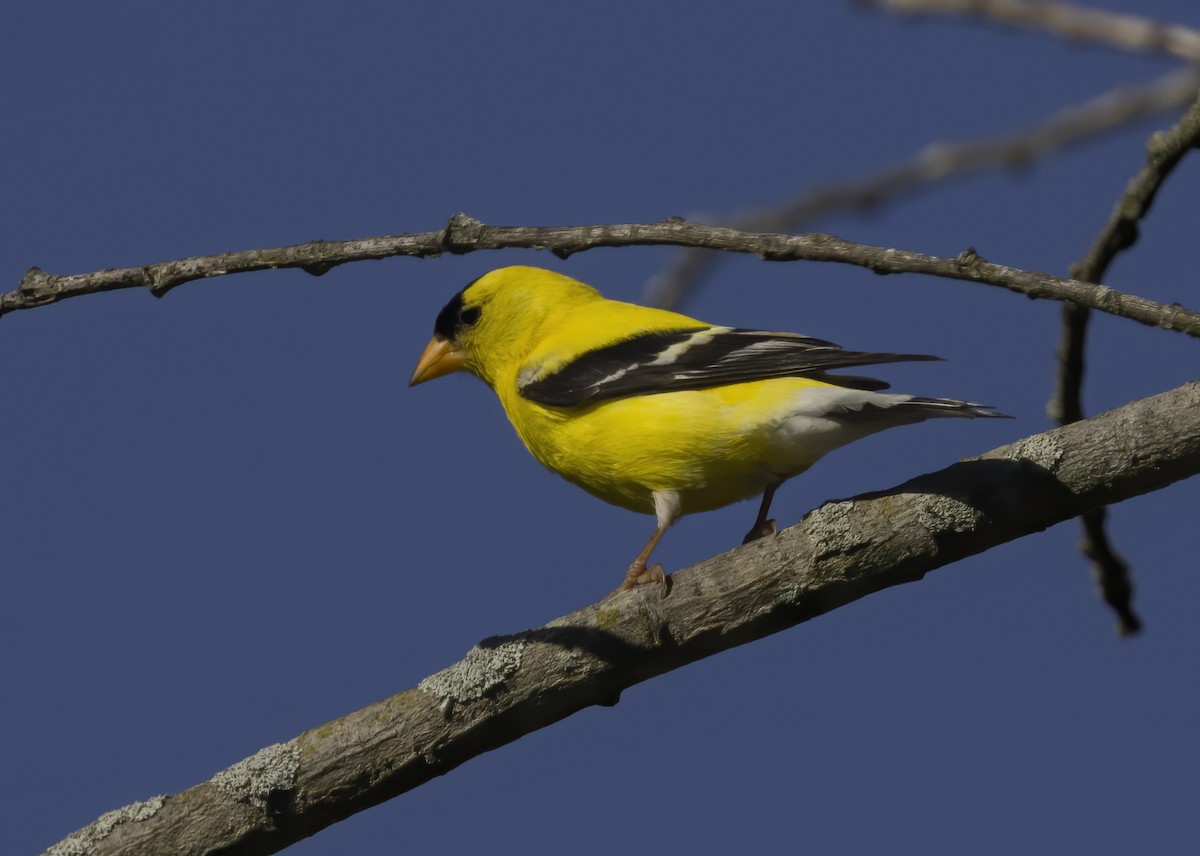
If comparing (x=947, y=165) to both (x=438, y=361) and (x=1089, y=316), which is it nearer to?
(x=1089, y=316)

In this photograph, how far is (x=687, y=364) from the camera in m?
5.46

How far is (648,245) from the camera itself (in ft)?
11.9

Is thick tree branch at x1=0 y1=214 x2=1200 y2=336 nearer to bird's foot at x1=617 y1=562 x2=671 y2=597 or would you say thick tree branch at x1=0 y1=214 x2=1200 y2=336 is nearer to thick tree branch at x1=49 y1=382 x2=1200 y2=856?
thick tree branch at x1=49 y1=382 x2=1200 y2=856

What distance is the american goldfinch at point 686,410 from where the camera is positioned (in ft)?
16.5

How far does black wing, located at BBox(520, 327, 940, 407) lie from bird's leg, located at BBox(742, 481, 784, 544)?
1.76ft

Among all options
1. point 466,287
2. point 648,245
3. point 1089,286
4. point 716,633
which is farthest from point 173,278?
point 466,287

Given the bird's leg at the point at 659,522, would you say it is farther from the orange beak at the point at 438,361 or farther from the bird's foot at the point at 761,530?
the orange beak at the point at 438,361

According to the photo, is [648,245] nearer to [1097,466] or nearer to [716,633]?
[716,633]

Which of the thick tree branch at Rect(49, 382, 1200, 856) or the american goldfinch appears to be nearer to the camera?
the thick tree branch at Rect(49, 382, 1200, 856)

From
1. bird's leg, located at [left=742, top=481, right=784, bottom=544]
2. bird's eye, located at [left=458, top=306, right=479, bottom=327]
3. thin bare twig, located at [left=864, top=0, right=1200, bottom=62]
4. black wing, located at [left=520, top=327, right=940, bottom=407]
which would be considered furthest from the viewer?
bird's eye, located at [left=458, top=306, right=479, bottom=327]

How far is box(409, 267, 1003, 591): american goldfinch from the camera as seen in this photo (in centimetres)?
502

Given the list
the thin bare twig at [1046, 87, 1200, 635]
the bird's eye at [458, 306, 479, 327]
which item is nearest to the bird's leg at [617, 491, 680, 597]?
the thin bare twig at [1046, 87, 1200, 635]

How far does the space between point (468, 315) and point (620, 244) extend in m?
3.47

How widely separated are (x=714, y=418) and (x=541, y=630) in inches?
56.0
